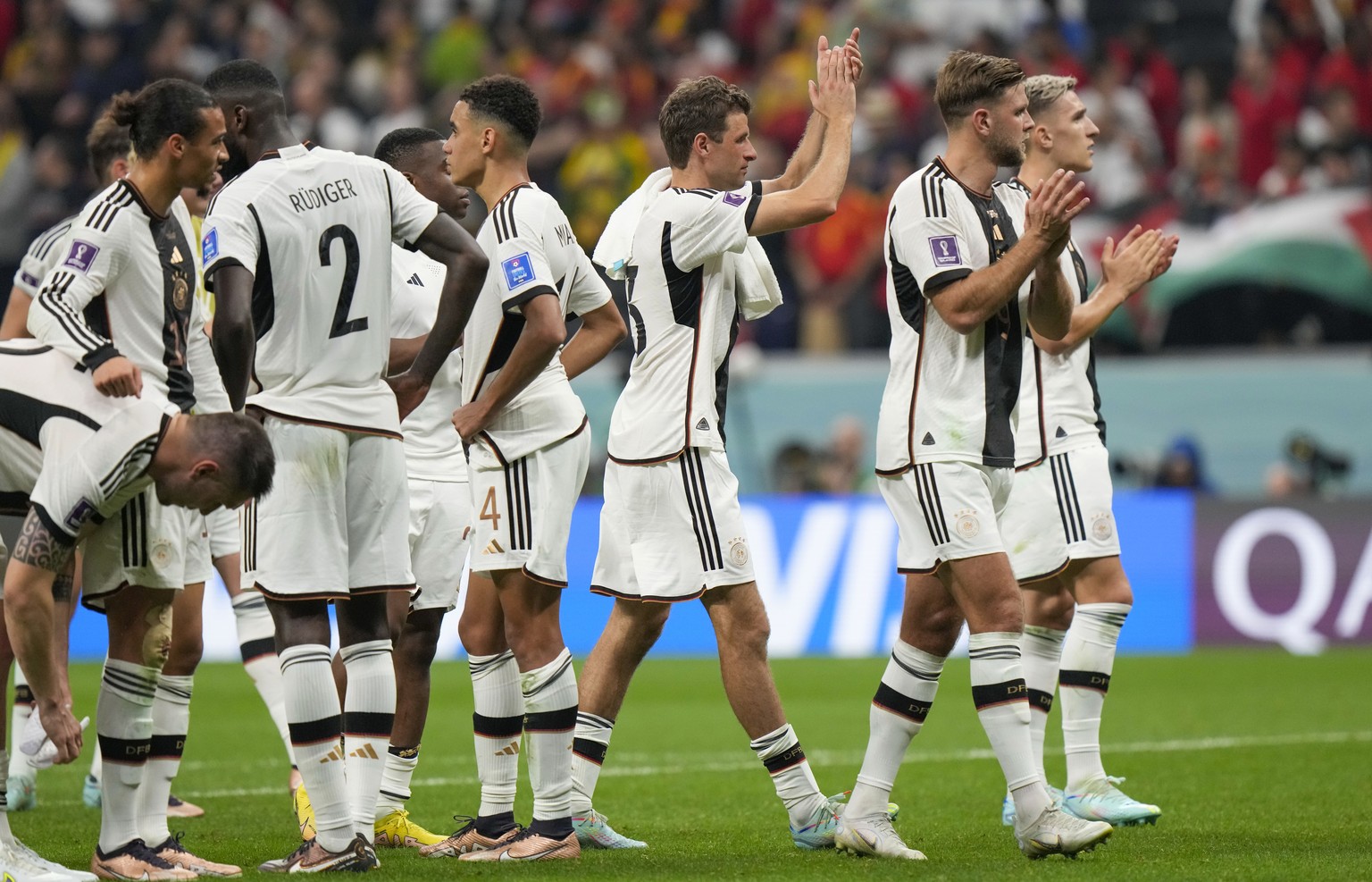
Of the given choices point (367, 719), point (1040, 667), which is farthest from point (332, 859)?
point (1040, 667)

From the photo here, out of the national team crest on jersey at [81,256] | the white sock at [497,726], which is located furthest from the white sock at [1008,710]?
the national team crest on jersey at [81,256]

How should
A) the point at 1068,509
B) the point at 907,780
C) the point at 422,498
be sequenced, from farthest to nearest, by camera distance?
the point at 907,780, the point at 1068,509, the point at 422,498

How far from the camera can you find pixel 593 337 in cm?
658

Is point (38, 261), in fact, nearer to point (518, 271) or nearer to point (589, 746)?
point (518, 271)

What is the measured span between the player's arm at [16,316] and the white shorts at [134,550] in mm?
2717

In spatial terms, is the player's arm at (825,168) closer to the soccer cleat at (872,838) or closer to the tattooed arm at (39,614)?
the soccer cleat at (872,838)

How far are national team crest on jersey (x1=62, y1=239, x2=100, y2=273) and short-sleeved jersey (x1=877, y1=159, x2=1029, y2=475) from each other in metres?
2.63

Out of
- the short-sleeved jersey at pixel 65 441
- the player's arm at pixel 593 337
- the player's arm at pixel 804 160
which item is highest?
the player's arm at pixel 804 160

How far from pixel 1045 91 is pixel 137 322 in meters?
3.93

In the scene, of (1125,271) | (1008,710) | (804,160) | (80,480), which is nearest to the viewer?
(80,480)

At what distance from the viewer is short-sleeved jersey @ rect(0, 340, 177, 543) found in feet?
16.2

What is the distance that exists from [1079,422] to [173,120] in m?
4.02

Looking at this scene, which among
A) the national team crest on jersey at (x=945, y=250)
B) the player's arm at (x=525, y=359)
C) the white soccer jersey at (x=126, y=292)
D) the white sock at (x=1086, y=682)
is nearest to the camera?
the white soccer jersey at (x=126, y=292)

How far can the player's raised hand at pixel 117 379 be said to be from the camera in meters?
5.00
